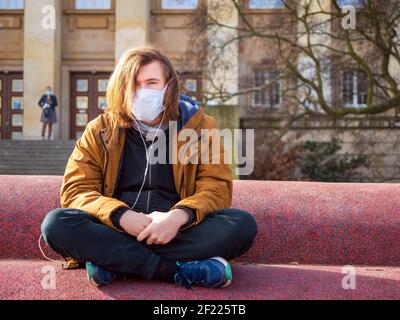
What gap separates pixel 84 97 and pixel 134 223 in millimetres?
25742

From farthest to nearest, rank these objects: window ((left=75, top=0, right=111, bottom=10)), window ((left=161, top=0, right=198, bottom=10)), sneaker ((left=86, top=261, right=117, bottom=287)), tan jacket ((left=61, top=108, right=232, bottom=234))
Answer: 1. window ((left=75, top=0, right=111, bottom=10))
2. window ((left=161, top=0, right=198, bottom=10))
3. tan jacket ((left=61, top=108, right=232, bottom=234))
4. sneaker ((left=86, top=261, right=117, bottom=287))

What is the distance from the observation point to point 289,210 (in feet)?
14.3

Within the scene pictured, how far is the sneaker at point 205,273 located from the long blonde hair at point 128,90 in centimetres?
91

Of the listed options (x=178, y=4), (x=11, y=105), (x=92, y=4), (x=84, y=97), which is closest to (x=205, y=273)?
(x=178, y=4)

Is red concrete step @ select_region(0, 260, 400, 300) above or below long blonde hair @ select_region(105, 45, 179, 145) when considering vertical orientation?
below

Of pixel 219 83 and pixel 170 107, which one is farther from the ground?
pixel 219 83

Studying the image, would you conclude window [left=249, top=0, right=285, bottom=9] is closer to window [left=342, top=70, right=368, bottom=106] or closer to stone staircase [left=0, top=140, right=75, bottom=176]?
window [left=342, top=70, right=368, bottom=106]

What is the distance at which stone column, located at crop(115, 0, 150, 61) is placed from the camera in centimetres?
2605

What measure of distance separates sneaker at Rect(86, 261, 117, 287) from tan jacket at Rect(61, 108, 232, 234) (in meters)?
0.44

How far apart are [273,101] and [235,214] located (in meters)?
17.4

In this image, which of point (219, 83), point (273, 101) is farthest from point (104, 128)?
point (273, 101)

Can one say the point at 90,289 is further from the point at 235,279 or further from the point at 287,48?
the point at 287,48

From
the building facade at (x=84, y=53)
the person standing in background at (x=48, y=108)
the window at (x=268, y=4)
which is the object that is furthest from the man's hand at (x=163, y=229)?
the person standing in background at (x=48, y=108)

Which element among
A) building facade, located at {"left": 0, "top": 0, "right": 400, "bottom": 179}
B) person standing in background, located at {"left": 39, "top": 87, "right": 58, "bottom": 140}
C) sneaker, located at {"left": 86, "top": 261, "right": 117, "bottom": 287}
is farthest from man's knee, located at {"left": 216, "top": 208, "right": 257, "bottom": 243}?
person standing in background, located at {"left": 39, "top": 87, "right": 58, "bottom": 140}
